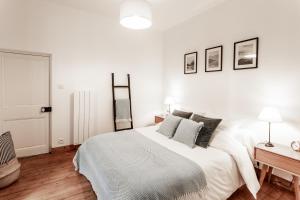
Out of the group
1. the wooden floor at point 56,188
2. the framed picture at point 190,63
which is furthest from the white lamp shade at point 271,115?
the framed picture at point 190,63

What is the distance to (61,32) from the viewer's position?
3230 millimetres

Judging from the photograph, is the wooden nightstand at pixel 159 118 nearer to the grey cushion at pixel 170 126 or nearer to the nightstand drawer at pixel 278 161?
the grey cushion at pixel 170 126

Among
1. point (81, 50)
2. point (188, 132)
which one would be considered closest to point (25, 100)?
point (81, 50)

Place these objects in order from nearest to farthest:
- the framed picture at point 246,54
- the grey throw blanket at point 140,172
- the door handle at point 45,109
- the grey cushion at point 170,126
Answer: the grey throw blanket at point 140,172, the framed picture at point 246,54, the grey cushion at point 170,126, the door handle at point 45,109

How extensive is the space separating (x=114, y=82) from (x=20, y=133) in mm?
1949

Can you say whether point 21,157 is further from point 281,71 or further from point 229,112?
point 281,71

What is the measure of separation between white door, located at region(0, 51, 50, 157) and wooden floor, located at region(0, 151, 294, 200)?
522 millimetres

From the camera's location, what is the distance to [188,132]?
2387 millimetres

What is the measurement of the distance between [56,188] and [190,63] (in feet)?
10.3

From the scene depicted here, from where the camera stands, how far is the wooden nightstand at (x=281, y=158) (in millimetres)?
1845

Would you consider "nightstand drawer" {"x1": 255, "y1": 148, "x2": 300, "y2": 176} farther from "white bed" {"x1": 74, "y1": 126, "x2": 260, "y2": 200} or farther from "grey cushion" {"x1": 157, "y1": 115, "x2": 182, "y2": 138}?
"grey cushion" {"x1": 157, "y1": 115, "x2": 182, "y2": 138}

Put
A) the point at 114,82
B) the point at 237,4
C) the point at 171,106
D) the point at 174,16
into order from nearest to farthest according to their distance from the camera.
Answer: the point at 237,4 < the point at 174,16 < the point at 114,82 < the point at 171,106

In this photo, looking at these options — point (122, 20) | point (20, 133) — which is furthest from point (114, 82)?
point (20, 133)

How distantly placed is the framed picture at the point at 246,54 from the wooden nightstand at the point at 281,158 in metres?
1.18
